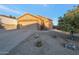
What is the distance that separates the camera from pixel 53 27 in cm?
268

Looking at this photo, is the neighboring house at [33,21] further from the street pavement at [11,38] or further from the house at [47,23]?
the street pavement at [11,38]

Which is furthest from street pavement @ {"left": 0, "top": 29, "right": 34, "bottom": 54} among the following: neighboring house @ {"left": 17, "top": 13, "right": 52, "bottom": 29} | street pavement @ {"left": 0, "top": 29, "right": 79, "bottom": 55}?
neighboring house @ {"left": 17, "top": 13, "right": 52, "bottom": 29}

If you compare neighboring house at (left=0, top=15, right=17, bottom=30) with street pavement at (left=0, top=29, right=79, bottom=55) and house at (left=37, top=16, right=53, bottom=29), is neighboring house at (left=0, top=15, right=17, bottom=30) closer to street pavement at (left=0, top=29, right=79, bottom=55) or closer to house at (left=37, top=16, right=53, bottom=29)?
street pavement at (left=0, top=29, right=79, bottom=55)

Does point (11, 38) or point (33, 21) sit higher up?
point (33, 21)

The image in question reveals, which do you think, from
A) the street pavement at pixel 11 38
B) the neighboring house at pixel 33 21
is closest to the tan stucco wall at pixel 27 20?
the neighboring house at pixel 33 21

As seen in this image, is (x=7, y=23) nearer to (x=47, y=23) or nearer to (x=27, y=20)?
(x=27, y=20)

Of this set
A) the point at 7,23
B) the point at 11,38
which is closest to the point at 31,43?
the point at 11,38

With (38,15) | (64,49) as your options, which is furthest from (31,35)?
(64,49)

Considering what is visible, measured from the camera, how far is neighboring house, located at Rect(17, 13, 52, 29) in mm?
2664

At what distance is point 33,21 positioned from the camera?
2.69 m

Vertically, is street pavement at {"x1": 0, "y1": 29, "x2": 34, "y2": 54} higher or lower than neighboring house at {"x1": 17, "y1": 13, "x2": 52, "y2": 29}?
lower

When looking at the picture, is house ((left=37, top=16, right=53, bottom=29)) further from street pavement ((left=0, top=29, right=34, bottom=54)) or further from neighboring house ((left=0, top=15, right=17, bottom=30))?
neighboring house ((left=0, top=15, right=17, bottom=30))
